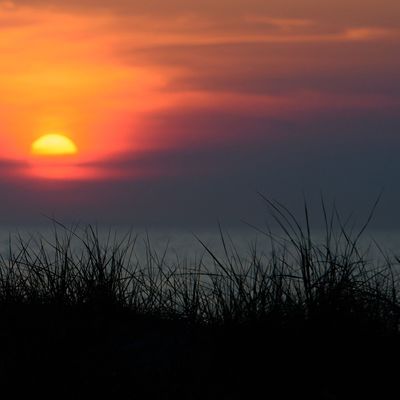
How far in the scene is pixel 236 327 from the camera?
3.84 metres

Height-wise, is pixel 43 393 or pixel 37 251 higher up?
pixel 37 251

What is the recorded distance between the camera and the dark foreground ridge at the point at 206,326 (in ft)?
11.8

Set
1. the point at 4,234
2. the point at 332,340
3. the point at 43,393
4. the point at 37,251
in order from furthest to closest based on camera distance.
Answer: the point at 4,234, the point at 37,251, the point at 332,340, the point at 43,393

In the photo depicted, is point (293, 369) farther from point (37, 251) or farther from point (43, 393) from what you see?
point (37, 251)

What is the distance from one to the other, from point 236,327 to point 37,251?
1.70 metres

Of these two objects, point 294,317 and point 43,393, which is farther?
point 294,317

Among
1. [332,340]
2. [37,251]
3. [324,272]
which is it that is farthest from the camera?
[37,251]

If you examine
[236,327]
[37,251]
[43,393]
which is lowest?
[43,393]

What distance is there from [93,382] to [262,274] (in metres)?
1.06

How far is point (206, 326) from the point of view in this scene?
4055mm

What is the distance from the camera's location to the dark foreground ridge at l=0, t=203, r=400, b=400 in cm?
359

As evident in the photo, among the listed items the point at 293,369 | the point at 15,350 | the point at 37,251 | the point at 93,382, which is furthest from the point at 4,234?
the point at 293,369

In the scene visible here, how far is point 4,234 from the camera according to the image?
5480 mm

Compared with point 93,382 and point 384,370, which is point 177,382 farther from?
point 384,370
